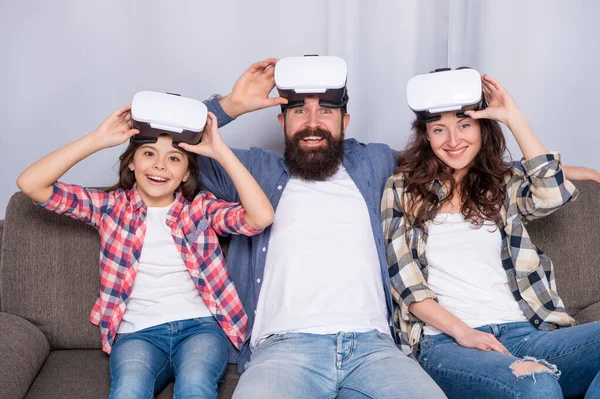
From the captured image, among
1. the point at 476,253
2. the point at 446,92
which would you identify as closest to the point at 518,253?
the point at 476,253

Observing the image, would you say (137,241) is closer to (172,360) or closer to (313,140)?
(172,360)

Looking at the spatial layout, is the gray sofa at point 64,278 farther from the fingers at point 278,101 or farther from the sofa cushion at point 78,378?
the fingers at point 278,101

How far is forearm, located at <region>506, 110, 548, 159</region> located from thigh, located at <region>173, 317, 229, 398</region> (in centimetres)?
106

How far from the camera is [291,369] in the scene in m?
1.93

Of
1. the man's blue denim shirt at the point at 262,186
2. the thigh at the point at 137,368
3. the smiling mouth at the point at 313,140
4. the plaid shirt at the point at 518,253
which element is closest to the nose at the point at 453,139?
the plaid shirt at the point at 518,253

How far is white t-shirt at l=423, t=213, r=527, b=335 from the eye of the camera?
210 centimetres

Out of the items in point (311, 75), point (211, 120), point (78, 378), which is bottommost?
point (78, 378)

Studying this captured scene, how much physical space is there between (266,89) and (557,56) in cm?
131

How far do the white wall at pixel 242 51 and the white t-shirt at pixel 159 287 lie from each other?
2.73 feet

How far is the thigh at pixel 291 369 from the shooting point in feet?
6.01

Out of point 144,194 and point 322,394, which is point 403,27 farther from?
point 322,394

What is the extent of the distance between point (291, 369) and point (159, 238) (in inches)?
23.7

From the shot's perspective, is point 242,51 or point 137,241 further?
point 242,51

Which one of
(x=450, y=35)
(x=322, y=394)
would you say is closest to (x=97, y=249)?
(x=322, y=394)
